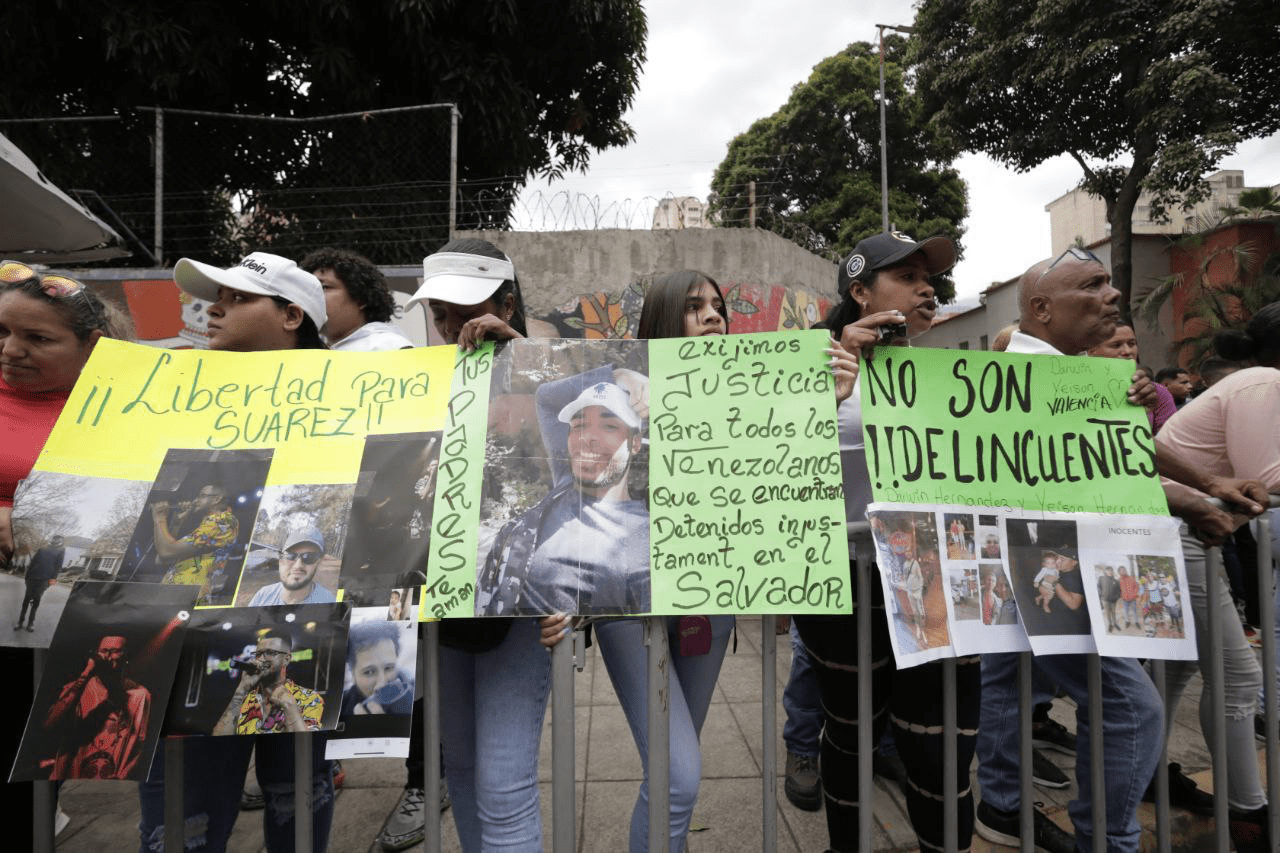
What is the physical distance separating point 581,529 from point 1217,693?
1.72 m

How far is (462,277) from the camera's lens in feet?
6.38

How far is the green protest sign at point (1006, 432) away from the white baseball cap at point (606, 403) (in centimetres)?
59

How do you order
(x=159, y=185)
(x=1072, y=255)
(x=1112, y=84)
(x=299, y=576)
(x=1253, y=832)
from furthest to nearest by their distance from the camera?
1. (x=1112, y=84)
2. (x=159, y=185)
3. (x=1253, y=832)
4. (x=1072, y=255)
5. (x=299, y=576)

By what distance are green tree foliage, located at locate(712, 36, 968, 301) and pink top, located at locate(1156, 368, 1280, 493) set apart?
22701 millimetres

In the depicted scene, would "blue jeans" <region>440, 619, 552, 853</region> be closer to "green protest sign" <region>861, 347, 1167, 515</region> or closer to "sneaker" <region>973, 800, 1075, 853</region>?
"green protest sign" <region>861, 347, 1167, 515</region>

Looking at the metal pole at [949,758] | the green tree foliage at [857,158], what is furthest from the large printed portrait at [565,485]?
the green tree foliage at [857,158]

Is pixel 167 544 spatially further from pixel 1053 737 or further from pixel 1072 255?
pixel 1053 737

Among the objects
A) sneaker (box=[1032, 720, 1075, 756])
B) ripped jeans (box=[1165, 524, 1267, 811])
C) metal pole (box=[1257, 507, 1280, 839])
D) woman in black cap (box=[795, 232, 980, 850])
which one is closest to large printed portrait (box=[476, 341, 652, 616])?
woman in black cap (box=[795, 232, 980, 850])

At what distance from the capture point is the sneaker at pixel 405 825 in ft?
8.43

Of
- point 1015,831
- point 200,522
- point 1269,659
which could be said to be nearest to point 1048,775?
point 1015,831

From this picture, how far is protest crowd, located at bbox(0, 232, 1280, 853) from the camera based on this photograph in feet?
4.89

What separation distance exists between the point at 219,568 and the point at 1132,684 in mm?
2336

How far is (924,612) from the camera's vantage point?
162cm

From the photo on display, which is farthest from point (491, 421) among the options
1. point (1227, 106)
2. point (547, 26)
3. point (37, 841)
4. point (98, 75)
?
point (1227, 106)
